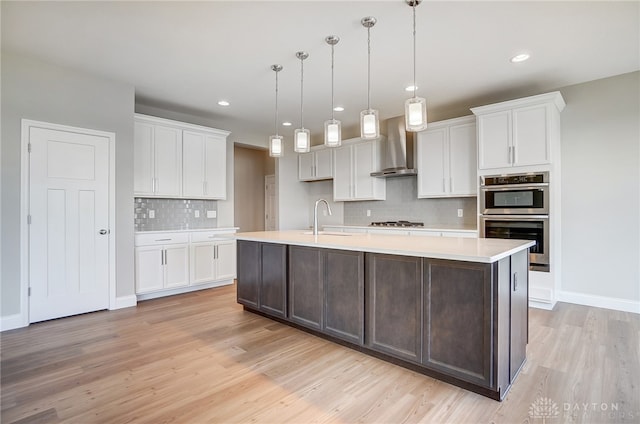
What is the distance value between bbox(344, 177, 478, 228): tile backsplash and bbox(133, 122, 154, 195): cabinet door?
3.42 meters

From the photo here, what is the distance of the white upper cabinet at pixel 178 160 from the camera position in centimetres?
433

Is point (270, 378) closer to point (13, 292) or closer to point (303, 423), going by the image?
point (303, 423)

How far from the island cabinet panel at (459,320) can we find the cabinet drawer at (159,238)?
11.7 feet

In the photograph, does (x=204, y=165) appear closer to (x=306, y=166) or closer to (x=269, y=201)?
(x=306, y=166)

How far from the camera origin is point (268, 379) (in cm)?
A: 218

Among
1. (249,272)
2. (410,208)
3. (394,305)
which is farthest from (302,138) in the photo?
(410,208)

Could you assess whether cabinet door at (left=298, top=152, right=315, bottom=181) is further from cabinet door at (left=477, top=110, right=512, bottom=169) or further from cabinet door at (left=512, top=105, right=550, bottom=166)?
cabinet door at (left=512, top=105, right=550, bottom=166)

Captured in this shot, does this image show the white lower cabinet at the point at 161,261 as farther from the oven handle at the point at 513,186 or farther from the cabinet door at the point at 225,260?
the oven handle at the point at 513,186

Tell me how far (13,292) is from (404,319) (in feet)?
12.0

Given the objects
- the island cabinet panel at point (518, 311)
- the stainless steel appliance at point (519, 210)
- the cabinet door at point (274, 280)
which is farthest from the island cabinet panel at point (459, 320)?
the stainless steel appliance at point (519, 210)

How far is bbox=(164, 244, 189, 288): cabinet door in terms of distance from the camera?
4.39 m

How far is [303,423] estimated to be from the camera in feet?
5.67

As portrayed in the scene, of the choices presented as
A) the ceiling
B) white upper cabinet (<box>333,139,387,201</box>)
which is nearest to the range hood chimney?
white upper cabinet (<box>333,139,387,201</box>)

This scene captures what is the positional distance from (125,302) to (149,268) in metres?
0.49
